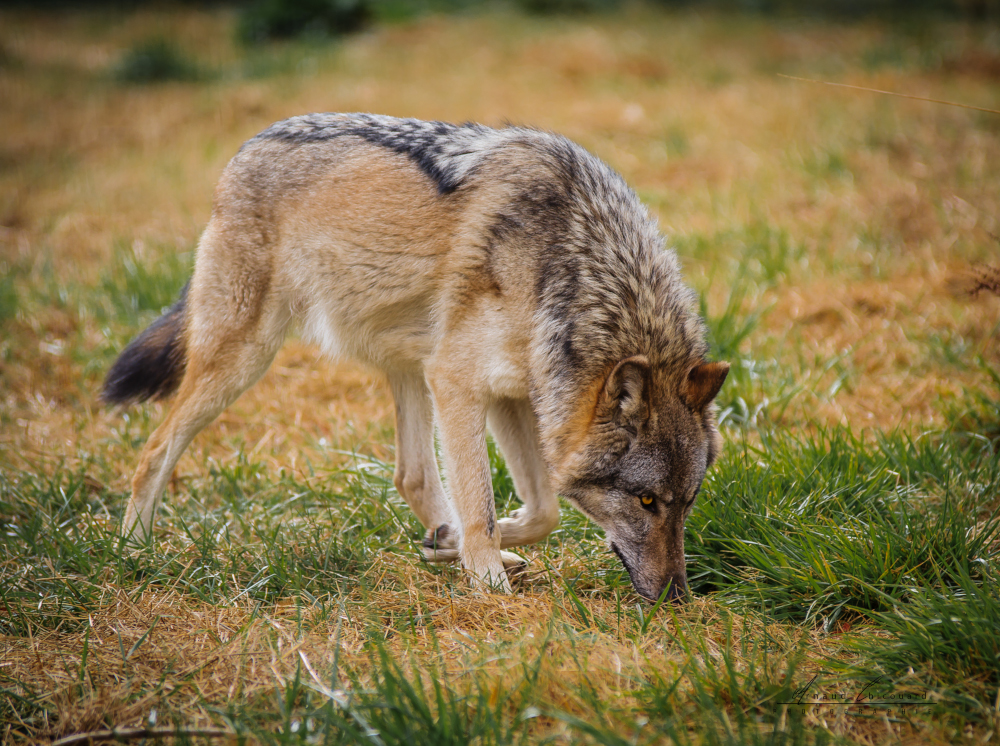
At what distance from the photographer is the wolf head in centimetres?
314

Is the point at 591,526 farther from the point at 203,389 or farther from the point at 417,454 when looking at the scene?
the point at 203,389

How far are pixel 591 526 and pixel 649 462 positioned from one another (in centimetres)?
82

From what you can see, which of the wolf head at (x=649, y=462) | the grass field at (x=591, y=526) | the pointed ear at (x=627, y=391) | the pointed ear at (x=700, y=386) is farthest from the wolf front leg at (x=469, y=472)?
the pointed ear at (x=700, y=386)

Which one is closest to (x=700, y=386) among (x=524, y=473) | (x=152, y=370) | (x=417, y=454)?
(x=524, y=473)

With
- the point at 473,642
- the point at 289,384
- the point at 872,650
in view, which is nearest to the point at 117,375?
the point at 289,384

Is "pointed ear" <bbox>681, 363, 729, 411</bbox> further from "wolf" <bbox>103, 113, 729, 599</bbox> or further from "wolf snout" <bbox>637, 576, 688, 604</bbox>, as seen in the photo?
"wolf snout" <bbox>637, 576, 688, 604</bbox>

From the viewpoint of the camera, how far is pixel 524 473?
12.2 ft

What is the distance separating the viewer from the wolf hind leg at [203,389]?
383cm

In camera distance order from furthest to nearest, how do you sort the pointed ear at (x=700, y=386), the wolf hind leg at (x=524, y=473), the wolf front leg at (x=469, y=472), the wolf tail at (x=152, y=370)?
1. the wolf tail at (x=152, y=370)
2. the wolf hind leg at (x=524, y=473)
3. the wolf front leg at (x=469, y=472)
4. the pointed ear at (x=700, y=386)

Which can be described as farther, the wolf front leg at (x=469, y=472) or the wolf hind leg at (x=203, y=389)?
the wolf hind leg at (x=203, y=389)

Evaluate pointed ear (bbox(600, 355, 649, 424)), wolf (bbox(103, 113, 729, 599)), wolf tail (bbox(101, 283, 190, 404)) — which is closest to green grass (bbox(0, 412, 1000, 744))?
wolf (bbox(103, 113, 729, 599))

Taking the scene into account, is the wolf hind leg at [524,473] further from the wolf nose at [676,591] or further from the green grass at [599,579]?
the wolf nose at [676,591]

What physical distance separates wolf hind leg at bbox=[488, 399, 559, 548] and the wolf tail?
5.85ft

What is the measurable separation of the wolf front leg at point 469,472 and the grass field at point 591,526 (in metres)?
0.19
